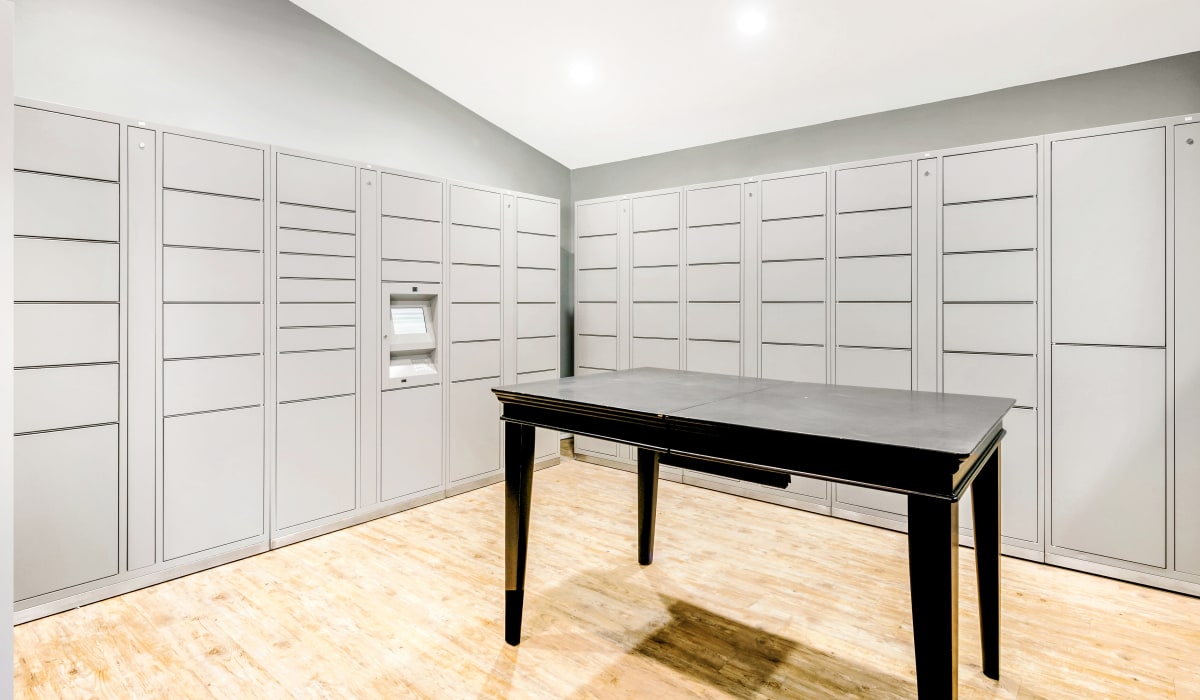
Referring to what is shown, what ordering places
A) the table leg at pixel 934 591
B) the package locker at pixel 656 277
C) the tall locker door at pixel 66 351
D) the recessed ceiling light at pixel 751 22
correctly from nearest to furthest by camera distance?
the table leg at pixel 934 591 < the tall locker door at pixel 66 351 < the recessed ceiling light at pixel 751 22 < the package locker at pixel 656 277

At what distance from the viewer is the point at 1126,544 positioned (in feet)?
9.15

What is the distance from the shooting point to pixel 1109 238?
9.22 ft

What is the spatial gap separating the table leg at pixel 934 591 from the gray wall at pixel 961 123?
3.17 m

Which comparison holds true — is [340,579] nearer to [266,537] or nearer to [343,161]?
[266,537]

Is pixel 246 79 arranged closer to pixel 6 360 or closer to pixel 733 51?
pixel 6 360

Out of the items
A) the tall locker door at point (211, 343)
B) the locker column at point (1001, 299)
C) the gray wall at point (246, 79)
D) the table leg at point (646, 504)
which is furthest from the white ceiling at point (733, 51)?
the table leg at point (646, 504)

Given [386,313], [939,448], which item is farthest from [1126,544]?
[386,313]

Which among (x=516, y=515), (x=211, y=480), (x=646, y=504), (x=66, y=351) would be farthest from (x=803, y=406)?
(x=66, y=351)

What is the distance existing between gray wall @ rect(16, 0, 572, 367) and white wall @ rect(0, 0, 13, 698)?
184 cm

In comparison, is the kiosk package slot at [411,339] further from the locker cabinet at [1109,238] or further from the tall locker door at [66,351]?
the locker cabinet at [1109,238]

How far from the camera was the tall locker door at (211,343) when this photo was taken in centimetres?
278

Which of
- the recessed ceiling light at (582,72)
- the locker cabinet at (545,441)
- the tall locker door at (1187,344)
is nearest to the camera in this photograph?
the tall locker door at (1187,344)

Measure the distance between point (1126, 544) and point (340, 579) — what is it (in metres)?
3.74

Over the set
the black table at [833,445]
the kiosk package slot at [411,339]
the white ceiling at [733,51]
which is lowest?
the black table at [833,445]
